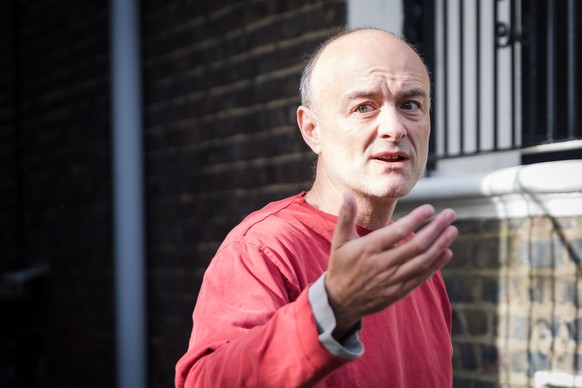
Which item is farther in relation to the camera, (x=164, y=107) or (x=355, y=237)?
(x=164, y=107)

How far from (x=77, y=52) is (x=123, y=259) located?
1692mm

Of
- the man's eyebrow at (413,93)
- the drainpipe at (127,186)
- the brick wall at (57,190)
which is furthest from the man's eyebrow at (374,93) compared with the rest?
the brick wall at (57,190)

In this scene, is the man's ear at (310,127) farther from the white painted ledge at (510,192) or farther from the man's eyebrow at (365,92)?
the white painted ledge at (510,192)

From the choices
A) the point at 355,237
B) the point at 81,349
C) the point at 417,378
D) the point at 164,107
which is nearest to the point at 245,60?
the point at 164,107

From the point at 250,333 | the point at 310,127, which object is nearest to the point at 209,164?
the point at 310,127

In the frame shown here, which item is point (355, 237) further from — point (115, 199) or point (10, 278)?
point (10, 278)

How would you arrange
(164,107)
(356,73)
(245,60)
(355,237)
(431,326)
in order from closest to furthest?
(355,237)
(356,73)
(431,326)
(245,60)
(164,107)

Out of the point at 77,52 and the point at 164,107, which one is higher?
the point at 77,52

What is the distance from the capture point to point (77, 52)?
6070 mm

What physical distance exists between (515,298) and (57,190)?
393cm

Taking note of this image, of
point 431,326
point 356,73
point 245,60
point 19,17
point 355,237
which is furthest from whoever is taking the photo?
point 19,17

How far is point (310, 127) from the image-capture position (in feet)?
6.82

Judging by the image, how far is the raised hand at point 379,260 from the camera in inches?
52.1

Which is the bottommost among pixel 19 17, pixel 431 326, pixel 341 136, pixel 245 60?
pixel 431 326
